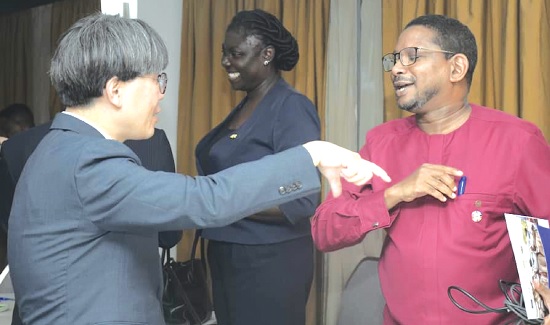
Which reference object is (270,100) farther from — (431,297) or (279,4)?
(279,4)

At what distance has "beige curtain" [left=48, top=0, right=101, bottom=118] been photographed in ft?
17.0

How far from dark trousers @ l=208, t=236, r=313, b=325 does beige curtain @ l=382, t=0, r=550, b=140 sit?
3.34 ft

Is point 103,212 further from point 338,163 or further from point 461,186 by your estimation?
point 461,186

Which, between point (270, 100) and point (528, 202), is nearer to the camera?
point (528, 202)

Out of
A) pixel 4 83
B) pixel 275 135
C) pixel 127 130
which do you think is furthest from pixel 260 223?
pixel 4 83

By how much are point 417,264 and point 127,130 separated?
2.71 feet

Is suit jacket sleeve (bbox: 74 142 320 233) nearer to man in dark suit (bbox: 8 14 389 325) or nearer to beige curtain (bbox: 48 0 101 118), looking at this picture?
man in dark suit (bbox: 8 14 389 325)

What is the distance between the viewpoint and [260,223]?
223cm

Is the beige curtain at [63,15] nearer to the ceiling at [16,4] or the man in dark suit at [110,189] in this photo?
the ceiling at [16,4]

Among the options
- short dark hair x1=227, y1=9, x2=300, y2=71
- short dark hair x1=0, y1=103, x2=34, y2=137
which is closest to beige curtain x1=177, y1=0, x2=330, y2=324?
short dark hair x1=227, y1=9, x2=300, y2=71

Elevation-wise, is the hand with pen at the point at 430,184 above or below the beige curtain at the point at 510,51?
below

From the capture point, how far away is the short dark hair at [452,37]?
73.2 inches

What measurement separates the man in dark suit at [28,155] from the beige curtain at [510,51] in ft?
4.15

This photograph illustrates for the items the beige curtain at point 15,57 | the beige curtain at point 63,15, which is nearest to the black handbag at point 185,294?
the beige curtain at point 63,15
